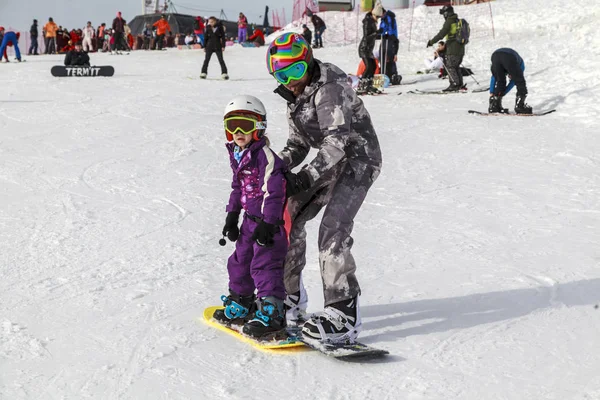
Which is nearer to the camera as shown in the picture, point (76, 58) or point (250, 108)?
point (250, 108)

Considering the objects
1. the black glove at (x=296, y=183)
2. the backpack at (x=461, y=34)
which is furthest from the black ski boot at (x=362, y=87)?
the black glove at (x=296, y=183)

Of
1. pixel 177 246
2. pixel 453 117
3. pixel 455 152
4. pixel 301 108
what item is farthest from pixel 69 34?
pixel 301 108

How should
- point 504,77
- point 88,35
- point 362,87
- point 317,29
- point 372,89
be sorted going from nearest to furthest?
point 504,77 < point 372,89 < point 362,87 < point 317,29 < point 88,35

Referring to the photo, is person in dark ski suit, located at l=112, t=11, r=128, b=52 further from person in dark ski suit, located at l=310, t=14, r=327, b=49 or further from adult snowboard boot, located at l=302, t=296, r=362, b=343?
adult snowboard boot, located at l=302, t=296, r=362, b=343

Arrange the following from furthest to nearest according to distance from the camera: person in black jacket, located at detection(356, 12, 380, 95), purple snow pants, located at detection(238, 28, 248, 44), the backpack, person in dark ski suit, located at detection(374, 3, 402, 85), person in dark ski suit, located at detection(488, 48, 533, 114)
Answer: purple snow pants, located at detection(238, 28, 248, 44), person in dark ski suit, located at detection(374, 3, 402, 85), person in black jacket, located at detection(356, 12, 380, 95), the backpack, person in dark ski suit, located at detection(488, 48, 533, 114)

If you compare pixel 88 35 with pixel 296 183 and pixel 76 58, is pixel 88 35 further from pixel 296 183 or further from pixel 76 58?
pixel 296 183

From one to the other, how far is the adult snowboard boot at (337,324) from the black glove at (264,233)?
1.75 feet

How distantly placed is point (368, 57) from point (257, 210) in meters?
12.1

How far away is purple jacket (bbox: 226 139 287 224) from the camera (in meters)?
3.48

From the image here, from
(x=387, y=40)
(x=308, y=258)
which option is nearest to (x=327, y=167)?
(x=308, y=258)

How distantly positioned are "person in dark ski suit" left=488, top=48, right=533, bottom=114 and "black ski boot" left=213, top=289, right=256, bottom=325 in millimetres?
8610

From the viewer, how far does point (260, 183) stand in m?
3.56

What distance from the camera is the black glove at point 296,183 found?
11.5 feet

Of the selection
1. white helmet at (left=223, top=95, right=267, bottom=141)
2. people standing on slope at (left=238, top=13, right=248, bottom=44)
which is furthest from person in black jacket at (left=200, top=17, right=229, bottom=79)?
people standing on slope at (left=238, top=13, right=248, bottom=44)
